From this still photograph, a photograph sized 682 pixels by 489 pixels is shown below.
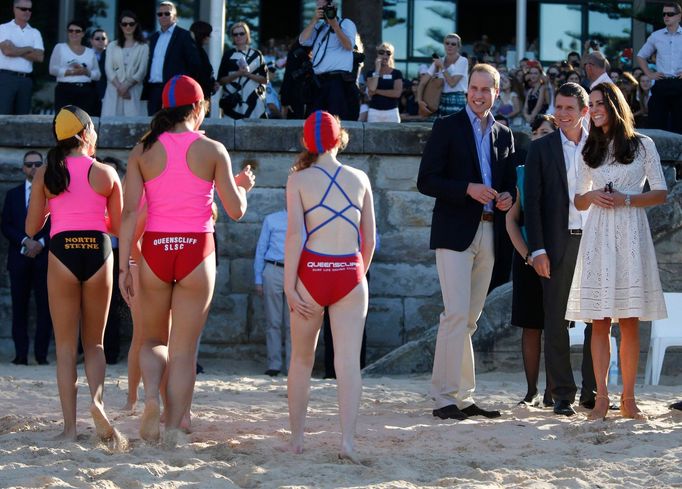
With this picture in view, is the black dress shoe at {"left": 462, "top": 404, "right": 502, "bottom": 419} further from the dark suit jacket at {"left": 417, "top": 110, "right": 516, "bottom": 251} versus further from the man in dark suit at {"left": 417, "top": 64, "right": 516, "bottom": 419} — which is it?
the dark suit jacket at {"left": 417, "top": 110, "right": 516, "bottom": 251}

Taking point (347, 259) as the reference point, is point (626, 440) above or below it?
below

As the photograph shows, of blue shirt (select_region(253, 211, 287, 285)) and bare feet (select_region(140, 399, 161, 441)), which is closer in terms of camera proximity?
bare feet (select_region(140, 399, 161, 441))

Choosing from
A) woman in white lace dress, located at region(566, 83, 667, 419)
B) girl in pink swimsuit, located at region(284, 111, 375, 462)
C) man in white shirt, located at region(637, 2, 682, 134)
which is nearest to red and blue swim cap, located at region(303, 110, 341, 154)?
girl in pink swimsuit, located at region(284, 111, 375, 462)

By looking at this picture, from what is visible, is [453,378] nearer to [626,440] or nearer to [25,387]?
[626,440]

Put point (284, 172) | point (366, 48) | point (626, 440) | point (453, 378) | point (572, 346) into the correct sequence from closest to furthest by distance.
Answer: point (626, 440), point (453, 378), point (572, 346), point (284, 172), point (366, 48)

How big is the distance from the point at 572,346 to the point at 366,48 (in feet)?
28.1

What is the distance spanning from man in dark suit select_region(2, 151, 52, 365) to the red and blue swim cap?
5.69 metres

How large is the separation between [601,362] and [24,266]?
592 cm

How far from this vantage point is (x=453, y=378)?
304 inches

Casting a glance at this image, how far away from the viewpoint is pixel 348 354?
21.0ft

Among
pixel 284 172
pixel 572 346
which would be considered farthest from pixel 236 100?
pixel 572 346

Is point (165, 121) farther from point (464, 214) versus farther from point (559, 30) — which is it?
point (559, 30)

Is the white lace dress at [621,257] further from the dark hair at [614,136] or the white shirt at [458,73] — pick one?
the white shirt at [458,73]

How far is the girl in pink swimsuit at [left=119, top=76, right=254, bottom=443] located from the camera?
6543 millimetres
